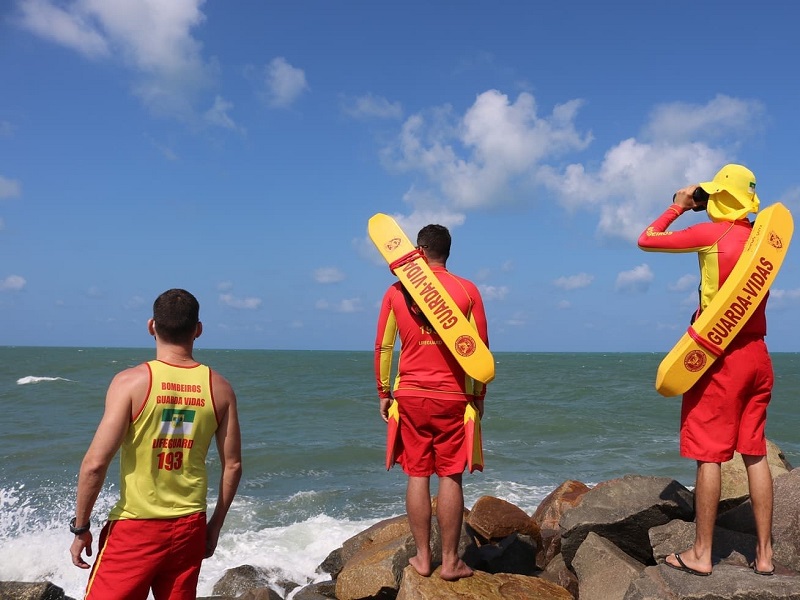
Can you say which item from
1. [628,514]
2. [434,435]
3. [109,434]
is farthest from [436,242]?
[628,514]

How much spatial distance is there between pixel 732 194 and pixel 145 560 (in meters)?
3.97

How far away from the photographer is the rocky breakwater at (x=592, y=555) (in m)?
4.29

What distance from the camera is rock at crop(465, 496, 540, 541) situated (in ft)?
22.8

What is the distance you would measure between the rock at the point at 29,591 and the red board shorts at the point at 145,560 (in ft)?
9.30

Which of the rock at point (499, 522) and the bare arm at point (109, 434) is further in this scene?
the rock at point (499, 522)

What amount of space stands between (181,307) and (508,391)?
30483 mm

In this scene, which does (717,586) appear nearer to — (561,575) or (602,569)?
(602,569)

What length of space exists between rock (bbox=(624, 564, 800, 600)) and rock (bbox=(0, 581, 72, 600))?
435 centimetres

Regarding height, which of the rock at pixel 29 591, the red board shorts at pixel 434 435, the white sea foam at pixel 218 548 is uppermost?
the red board shorts at pixel 434 435

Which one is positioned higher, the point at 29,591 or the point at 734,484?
the point at 734,484

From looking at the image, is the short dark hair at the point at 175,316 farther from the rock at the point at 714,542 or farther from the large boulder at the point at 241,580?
the large boulder at the point at 241,580

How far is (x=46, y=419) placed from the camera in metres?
20.3

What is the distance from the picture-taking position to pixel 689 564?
431 cm

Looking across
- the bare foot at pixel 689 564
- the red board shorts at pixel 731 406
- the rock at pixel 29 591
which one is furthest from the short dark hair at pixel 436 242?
the rock at pixel 29 591
